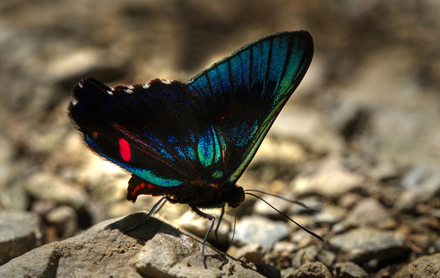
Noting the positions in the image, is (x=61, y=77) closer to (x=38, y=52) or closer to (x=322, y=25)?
(x=38, y=52)

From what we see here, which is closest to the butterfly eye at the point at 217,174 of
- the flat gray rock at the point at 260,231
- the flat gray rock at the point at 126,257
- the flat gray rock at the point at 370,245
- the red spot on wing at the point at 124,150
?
the flat gray rock at the point at 126,257

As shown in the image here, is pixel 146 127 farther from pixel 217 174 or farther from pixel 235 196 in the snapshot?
pixel 235 196

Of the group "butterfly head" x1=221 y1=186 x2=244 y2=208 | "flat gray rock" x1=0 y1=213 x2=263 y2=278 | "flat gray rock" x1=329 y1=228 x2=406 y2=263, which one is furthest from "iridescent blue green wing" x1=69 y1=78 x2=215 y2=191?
"flat gray rock" x1=329 y1=228 x2=406 y2=263

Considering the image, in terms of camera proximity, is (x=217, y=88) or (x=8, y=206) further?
(x=8, y=206)

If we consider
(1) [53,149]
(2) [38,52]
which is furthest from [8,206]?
(2) [38,52]

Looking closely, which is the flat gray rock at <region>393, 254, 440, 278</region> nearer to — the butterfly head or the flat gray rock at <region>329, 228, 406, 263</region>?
the flat gray rock at <region>329, 228, 406, 263</region>

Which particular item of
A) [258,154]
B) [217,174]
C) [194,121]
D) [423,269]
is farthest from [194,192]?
[258,154]
